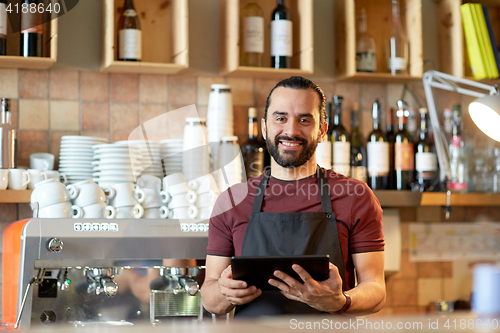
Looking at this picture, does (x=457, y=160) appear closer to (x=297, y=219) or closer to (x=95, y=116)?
(x=297, y=219)

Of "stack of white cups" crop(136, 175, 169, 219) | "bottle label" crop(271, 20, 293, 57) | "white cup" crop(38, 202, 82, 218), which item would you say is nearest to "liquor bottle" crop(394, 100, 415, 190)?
"bottle label" crop(271, 20, 293, 57)

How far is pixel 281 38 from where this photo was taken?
82.7 inches

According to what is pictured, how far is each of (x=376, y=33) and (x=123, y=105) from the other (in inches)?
44.9

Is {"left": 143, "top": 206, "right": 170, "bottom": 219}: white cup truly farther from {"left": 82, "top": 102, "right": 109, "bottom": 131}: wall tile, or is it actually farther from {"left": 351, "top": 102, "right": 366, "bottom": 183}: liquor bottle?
{"left": 351, "top": 102, "right": 366, "bottom": 183}: liquor bottle

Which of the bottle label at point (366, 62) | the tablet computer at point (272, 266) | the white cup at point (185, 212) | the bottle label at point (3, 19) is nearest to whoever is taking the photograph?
the tablet computer at point (272, 266)

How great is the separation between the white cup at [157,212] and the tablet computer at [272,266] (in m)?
0.56

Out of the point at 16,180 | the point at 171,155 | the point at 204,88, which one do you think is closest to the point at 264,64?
the point at 204,88

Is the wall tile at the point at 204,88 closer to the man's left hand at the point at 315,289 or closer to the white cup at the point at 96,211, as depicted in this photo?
the white cup at the point at 96,211

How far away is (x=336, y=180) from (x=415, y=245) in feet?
3.79

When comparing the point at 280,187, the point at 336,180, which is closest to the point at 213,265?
the point at 280,187

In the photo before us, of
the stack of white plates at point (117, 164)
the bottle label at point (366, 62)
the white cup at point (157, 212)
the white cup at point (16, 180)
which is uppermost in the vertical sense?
the bottle label at point (366, 62)

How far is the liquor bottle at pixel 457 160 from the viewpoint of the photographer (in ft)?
7.38

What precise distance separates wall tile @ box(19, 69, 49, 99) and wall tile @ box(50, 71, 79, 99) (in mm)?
21

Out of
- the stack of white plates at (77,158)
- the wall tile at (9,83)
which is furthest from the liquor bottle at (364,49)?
the wall tile at (9,83)
